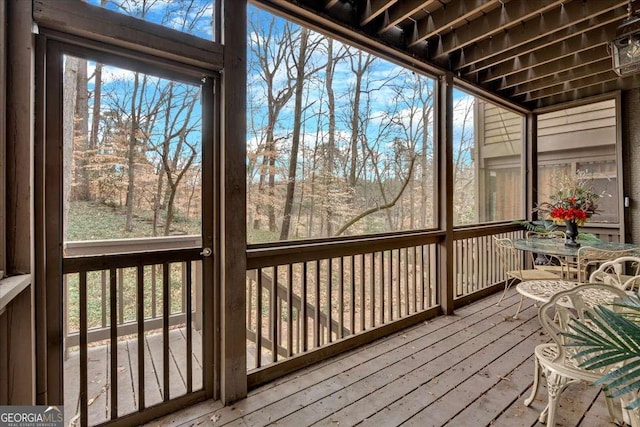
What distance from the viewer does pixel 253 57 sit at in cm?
278

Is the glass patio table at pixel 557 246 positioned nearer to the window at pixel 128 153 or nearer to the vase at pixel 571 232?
the vase at pixel 571 232

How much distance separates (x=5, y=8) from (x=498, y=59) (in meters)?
4.04

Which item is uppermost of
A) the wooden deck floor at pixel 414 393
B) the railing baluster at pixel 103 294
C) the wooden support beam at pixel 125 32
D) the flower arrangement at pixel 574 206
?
the wooden support beam at pixel 125 32

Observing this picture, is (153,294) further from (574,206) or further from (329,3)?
(574,206)

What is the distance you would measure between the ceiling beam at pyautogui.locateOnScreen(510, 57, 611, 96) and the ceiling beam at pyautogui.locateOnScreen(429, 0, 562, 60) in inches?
60.2

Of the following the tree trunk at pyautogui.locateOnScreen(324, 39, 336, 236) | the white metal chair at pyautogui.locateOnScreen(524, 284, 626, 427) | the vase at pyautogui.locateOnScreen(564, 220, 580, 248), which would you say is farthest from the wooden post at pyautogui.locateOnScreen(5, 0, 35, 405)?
the vase at pyautogui.locateOnScreen(564, 220, 580, 248)

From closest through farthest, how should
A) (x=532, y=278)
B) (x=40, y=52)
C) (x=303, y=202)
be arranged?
(x=40, y=52), (x=303, y=202), (x=532, y=278)

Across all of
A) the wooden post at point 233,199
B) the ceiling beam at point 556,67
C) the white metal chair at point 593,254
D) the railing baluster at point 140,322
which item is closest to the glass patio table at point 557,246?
the white metal chair at point 593,254

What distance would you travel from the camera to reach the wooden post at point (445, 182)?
11.1ft

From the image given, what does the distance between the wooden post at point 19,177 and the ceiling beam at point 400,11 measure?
2379 millimetres

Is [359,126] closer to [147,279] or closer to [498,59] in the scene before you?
[498,59]

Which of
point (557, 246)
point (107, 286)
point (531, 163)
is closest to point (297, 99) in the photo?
point (107, 286)

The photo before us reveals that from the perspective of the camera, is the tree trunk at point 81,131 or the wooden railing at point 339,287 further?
the wooden railing at point 339,287

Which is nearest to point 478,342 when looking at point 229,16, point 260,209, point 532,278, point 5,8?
point 532,278
